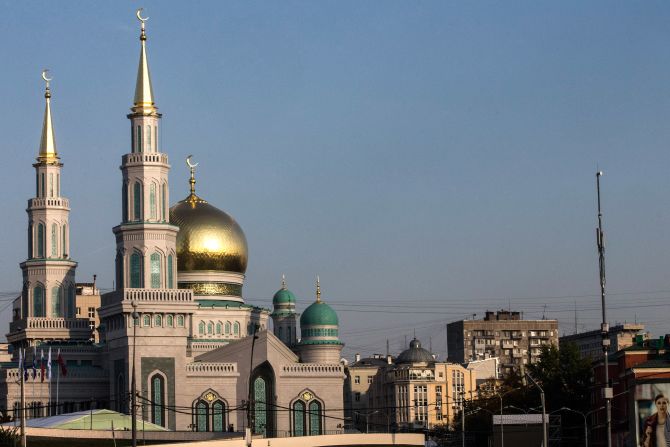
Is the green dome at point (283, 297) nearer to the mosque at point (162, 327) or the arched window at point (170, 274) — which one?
the mosque at point (162, 327)

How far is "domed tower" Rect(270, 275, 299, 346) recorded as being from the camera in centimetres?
14075

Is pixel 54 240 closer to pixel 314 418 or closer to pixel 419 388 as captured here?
pixel 314 418

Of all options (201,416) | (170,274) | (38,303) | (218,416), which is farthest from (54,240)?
(218,416)

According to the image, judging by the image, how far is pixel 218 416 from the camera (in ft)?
392

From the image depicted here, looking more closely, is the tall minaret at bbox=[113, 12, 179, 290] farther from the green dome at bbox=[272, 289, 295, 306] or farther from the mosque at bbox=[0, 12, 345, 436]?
the green dome at bbox=[272, 289, 295, 306]

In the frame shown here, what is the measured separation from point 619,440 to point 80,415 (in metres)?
30.7

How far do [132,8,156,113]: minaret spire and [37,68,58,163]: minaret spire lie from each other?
33.7 ft

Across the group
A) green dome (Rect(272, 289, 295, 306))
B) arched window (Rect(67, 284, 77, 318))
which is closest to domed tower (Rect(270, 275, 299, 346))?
green dome (Rect(272, 289, 295, 306))

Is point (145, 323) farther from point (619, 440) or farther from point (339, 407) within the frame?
point (619, 440)

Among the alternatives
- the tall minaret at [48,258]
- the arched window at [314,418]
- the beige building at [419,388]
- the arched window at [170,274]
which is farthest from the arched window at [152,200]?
the beige building at [419,388]

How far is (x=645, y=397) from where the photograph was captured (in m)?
58.5

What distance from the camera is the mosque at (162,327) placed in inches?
4592

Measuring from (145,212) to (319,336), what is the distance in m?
21.4

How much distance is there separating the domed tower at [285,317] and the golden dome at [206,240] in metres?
10.4
